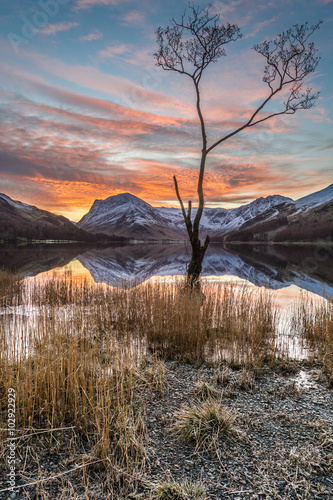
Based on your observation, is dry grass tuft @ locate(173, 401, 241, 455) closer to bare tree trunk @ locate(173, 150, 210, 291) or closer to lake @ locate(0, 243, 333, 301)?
lake @ locate(0, 243, 333, 301)

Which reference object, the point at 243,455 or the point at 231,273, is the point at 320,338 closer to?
the point at 243,455

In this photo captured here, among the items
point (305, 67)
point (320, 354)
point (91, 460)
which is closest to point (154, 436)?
point (91, 460)

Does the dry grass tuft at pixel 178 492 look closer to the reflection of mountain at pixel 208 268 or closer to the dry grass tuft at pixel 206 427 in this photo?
the dry grass tuft at pixel 206 427

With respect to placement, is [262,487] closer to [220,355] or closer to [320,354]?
[220,355]

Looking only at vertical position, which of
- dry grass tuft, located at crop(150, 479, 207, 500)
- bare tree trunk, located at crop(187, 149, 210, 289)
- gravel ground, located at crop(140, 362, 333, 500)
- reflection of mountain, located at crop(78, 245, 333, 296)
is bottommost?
reflection of mountain, located at crop(78, 245, 333, 296)

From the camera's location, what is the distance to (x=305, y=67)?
1438 cm

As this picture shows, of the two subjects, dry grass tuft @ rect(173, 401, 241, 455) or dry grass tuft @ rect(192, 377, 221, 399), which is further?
dry grass tuft @ rect(192, 377, 221, 399)

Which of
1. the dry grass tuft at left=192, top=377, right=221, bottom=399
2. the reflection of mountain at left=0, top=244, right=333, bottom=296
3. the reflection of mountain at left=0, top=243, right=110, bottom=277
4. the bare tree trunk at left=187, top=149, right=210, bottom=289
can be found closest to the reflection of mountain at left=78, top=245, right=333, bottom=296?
the reflection of mountain at left=0, top=244, right=333, bottom=296

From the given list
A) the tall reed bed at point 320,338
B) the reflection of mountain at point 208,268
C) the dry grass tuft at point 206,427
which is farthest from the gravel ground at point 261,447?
the reflection of mountain at point 208,268

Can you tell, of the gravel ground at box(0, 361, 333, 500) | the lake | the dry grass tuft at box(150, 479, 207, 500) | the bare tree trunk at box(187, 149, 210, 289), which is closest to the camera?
the dry grass tuft at box(150, 479, 207, 500)

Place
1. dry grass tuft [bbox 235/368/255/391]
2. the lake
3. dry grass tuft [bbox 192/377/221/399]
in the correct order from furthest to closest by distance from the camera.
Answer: the lake
dry grass tuft [bbox 235/368/255/391]
dry grass tuft [bbox 192/377/221/399]

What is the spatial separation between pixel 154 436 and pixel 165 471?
68 cm

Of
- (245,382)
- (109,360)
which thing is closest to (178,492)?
(245,382)

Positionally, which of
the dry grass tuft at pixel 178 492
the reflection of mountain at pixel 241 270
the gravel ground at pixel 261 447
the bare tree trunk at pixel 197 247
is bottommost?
the reflection of mountain at pixel 241 270
